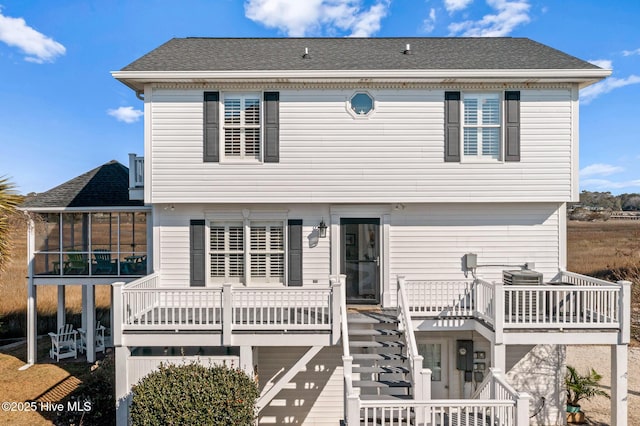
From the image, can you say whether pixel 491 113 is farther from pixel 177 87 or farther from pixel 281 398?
pixel 281 398

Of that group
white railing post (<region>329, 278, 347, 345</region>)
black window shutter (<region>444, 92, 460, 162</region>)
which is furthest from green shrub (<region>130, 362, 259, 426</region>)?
black window shutter (<region>444, 92, 460, 162</region>)

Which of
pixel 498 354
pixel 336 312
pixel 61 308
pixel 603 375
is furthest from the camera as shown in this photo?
pixel 61 308

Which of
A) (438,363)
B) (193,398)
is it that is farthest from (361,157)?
(193,398)

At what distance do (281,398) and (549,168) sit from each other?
8167mm

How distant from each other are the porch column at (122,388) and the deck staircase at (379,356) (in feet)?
13.9

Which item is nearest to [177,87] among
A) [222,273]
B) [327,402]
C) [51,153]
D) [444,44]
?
[222,273]

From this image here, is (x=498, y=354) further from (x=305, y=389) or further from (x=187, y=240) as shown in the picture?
(x=187, y=240)

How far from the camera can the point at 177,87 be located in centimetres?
797

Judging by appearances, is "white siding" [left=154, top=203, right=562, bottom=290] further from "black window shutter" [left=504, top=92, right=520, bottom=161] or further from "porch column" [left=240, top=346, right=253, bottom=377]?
"porch column" [left=240, top=346, right=253, bottom=377]

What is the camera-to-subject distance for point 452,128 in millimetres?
8047

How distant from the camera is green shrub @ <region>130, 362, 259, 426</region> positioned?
5.66 meters

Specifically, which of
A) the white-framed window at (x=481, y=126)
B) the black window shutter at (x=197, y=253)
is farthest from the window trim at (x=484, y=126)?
the black window shutter at (x=197, y=253)

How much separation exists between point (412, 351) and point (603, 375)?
28.0 ft

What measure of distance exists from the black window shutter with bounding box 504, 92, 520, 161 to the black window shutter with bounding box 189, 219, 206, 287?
7.35m
